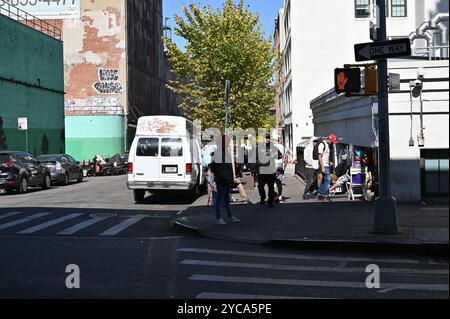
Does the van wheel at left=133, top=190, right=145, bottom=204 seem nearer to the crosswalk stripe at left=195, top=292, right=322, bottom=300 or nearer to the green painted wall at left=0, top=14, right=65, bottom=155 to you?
the crosswalk stripe at left=195, top=292, right=322, bottom=300

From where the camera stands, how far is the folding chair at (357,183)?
15.6m

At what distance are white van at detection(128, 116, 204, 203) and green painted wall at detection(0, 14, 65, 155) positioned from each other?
1652cm

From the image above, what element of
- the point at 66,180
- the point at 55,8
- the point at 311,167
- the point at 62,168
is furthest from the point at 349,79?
the point at 55,8

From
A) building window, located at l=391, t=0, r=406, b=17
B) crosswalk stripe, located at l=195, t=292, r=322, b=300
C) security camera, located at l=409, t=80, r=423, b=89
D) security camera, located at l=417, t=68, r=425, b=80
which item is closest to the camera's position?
crosswalk stripe, located at l=195, t=292, r=322, b=300

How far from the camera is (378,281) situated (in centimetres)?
711

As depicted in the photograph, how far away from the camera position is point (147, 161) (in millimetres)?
17875

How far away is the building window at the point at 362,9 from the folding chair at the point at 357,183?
24.7 m

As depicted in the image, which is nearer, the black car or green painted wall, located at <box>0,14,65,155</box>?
the black car

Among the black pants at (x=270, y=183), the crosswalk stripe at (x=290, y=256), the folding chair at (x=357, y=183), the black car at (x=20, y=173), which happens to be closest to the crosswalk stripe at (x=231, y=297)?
the crosswalk stripe at (x=290, y=256)

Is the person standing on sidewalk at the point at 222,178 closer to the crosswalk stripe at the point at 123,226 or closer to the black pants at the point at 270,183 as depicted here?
the crosswalk stripe at the point at 123,226

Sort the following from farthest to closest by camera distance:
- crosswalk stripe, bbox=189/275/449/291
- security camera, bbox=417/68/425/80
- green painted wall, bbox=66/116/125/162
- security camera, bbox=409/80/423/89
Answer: green painted wall, bbox=66/116/125/162, security camera, bbox=409/80/423/89, security camera, bbox=417/68/425/80, crosswalk stripe, bbox=189/275/449/291

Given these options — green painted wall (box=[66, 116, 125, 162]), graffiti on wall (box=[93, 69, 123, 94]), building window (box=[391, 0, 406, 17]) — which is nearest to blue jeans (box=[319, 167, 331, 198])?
building window (box=[391, 0, 406, 17])

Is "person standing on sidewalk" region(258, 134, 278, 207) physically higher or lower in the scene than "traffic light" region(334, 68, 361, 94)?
lower

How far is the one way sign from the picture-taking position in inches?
381
